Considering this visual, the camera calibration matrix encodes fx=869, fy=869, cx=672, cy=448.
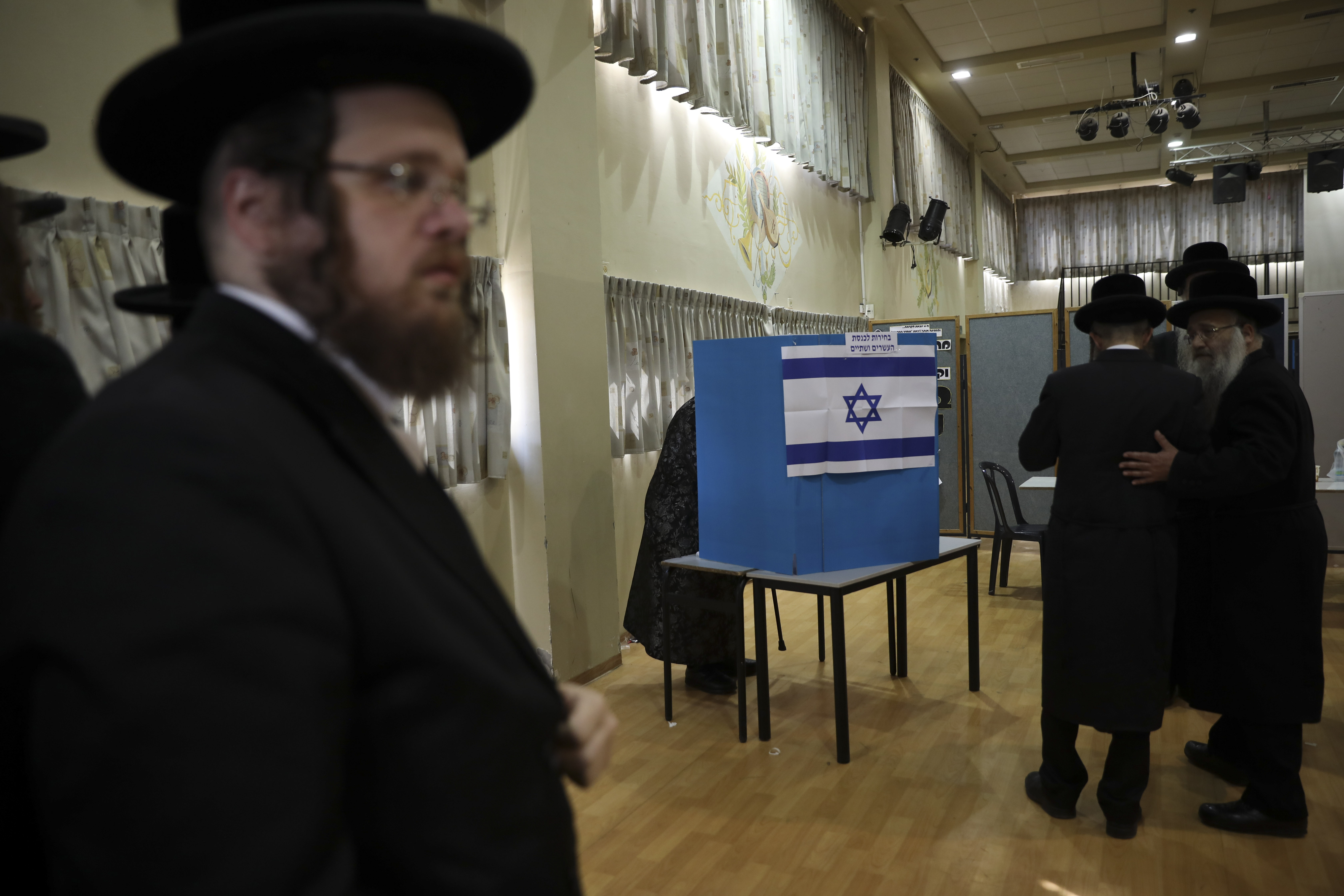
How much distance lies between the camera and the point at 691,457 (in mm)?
3596

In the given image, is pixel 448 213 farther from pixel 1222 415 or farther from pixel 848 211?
pixel 848 211

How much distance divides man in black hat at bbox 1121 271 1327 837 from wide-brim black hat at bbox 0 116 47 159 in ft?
8.23

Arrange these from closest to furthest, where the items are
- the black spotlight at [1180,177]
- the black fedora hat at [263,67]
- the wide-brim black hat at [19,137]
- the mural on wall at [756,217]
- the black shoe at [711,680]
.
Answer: the black fedora hat at [263,67] → the wide-brim black hat at [19,137] → the black shoe at [711,680] → the mural on wall at [756,217] → the black spotlight at [1180,177]

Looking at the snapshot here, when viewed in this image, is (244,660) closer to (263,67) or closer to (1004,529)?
(263,67)

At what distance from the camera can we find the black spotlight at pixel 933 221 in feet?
30.3

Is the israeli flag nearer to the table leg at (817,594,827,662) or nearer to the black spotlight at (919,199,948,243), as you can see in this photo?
the table leg at (817,594,827,662)

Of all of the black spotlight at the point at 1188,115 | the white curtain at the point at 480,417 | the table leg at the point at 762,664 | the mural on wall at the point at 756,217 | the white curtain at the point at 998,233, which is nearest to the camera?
the table leg at the point at 762,664

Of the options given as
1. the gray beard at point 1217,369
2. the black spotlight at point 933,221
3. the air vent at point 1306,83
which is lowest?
the gray beard at point 1217,369

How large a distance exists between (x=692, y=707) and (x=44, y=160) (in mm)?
2855

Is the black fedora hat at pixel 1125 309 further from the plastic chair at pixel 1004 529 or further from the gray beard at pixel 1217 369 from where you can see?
the plastic chair at pixel 1004 529

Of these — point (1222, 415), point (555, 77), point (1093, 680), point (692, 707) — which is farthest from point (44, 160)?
point (1222, 415)

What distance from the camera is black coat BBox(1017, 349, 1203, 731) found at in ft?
7.94

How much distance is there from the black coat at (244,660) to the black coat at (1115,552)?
7.27 ft

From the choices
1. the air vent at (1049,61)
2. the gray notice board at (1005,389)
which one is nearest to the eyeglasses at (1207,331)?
the gray notice board at (1005,389)
